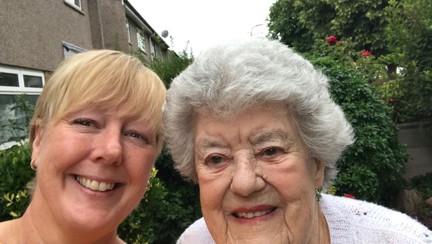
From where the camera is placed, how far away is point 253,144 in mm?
1793

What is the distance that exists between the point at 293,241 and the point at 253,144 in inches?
17.4

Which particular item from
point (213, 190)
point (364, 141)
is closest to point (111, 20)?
point (364, 141)

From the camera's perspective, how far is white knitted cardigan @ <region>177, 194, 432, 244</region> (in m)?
2.11

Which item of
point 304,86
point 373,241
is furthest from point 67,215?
point 373,241

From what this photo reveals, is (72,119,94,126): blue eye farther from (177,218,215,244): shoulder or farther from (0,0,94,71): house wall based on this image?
(0,0,94,71): house wall

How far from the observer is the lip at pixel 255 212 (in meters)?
1.80

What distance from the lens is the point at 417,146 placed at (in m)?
7.80

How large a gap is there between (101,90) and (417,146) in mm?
7131

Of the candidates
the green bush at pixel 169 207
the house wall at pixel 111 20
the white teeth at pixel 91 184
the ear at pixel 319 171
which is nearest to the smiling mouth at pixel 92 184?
the white teeth at pixel 91 184

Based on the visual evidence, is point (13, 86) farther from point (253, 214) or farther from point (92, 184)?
point (253, 214)

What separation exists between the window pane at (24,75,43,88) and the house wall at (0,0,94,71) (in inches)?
9.6

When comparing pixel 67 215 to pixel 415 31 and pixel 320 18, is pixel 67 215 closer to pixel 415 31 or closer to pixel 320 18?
pixel 415 31

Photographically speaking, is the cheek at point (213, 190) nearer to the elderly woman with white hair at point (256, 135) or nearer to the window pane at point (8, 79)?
the elderly woman with white hair at point (256, 135)

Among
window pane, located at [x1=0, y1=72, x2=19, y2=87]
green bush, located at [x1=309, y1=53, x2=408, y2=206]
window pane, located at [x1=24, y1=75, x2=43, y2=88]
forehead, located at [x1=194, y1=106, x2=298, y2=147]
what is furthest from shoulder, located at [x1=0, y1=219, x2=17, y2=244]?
window pane, located at [x1=24, y1=75, x2=43, y2=88]
